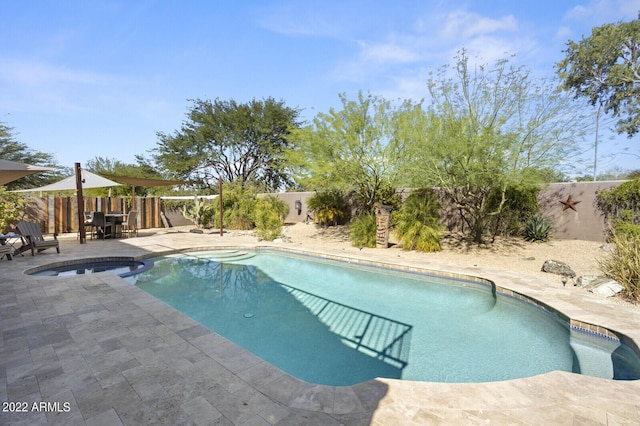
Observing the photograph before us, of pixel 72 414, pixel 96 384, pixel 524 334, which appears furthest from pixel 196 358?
pixel 524 334

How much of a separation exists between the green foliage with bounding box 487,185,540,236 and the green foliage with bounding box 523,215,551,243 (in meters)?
0.38

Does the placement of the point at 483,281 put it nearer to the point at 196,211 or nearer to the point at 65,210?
the point at 196,211

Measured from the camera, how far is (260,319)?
4723mm

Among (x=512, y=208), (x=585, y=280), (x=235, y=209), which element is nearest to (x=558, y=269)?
(x=585, y=280)

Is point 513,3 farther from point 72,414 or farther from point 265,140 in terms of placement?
point 265,140

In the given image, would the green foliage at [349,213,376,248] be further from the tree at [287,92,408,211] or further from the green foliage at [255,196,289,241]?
the green foliage at [255,196,289,241]

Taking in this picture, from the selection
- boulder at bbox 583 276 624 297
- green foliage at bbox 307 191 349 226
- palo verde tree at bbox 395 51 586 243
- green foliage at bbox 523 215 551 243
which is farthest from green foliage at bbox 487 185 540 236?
green foliage at bbox 307 191 349 226

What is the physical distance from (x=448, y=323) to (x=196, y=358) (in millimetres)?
3685

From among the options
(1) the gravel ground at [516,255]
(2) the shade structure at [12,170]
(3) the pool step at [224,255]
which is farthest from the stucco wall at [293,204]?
(2) the shade structure at [12,170]

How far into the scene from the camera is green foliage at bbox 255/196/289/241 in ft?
37.4

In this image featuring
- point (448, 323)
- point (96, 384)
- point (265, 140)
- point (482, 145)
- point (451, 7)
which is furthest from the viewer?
point (265, 140)

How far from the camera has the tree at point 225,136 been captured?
2289 cm

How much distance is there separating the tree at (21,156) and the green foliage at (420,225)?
22.4 m

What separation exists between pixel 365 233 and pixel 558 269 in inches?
202
